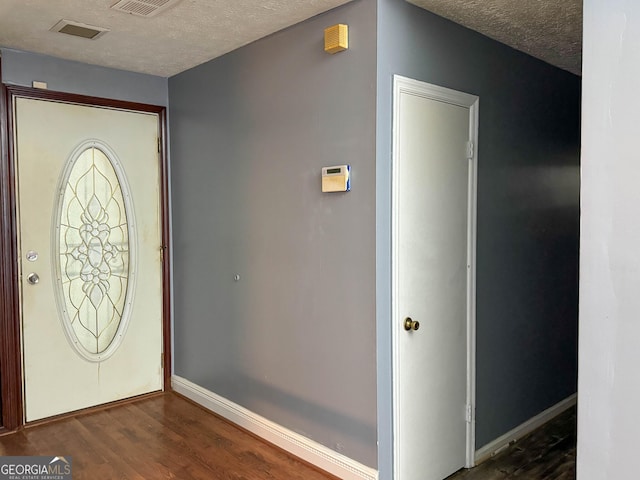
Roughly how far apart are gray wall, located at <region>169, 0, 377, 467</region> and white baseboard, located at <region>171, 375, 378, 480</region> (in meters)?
0.05

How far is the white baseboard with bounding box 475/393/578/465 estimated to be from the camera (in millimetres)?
3085

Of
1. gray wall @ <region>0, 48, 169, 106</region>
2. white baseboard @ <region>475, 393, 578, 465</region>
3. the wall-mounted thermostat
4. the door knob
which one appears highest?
gray wall @ <region>0, 48, 169, 106</region>

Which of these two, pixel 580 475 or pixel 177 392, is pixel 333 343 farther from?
pixel 177 392

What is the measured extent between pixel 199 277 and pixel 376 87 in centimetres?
202

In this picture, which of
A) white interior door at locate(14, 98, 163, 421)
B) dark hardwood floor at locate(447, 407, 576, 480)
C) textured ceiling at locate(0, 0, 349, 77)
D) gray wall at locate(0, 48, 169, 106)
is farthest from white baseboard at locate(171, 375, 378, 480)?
textured ceiling at locate(0, 0, 349, 77)

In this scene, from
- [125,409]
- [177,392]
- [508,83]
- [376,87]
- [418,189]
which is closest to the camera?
[376,87]

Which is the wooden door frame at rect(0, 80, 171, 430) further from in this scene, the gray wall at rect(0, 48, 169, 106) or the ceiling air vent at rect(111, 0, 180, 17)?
the ceiling air vent at rect(111, 0, 180, 17)

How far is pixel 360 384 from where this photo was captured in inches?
102

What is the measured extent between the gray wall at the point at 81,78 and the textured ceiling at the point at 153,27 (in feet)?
0.25

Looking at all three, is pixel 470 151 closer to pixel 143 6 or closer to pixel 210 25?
pixel 210 25

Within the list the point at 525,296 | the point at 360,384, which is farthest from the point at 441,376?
the point at 525,296

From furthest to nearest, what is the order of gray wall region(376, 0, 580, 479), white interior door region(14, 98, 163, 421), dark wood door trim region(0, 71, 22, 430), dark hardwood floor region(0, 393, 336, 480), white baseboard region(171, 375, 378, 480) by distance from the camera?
white interior door region(14, 98, 163, 421) → dark wood door trim region(0, 71, 22, 430) → dark hardwood floor region(0, 393, 336, 480) → white baseboard region(171, 375, 378, 480) → gray wall region(376, 0, 580, 479)

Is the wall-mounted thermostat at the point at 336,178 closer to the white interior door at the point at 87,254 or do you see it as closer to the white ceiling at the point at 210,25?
the white ceiling at the point at 210,25

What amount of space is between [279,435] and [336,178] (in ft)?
5.21
